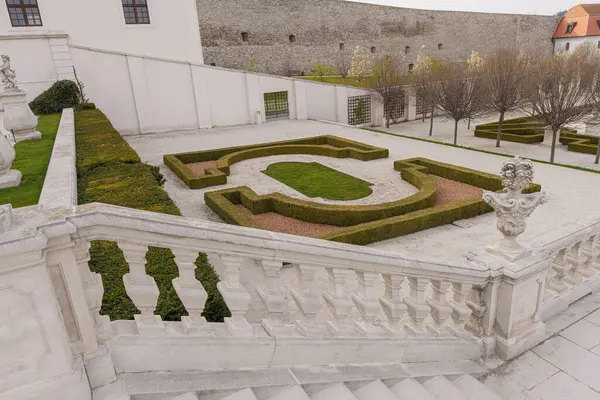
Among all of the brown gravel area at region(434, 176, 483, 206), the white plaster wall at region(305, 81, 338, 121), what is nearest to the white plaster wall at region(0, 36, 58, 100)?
the white plaster wall at region(305, 81, 338, 121)

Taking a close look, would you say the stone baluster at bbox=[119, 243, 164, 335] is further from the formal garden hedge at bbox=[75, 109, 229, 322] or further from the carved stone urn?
the carved stone urn

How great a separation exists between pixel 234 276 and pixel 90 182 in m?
5.30

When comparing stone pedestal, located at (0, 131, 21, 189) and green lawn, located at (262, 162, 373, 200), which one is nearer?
stone pedestal, located at (0, 131, 21, 189)

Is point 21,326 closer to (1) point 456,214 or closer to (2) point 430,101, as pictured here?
(1) point 456,214

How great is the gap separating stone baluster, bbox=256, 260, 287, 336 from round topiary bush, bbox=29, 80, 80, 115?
1860 cm

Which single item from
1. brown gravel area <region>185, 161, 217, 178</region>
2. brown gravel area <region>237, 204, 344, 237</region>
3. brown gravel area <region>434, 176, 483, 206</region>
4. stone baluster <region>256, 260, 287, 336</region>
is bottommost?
brown gravel area <region>434, 176, 483, 206</region>

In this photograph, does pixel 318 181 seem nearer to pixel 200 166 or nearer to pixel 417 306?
pixel 200 166

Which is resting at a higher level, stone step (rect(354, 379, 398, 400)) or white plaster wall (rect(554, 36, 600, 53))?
white plaster wall (rect(554, 36, 600, 53))

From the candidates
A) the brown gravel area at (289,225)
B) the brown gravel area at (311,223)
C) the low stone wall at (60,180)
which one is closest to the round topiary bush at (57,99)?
the low stone wall at (60,180)

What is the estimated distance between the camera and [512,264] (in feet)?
13.2

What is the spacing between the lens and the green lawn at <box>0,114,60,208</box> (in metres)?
4.46

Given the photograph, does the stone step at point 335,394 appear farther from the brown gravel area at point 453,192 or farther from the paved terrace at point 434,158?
the brown gravel area at point 453,192

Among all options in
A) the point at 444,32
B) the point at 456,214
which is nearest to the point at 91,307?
the point at 456,214

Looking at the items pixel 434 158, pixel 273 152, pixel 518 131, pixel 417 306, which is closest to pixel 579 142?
pixel 518 131
